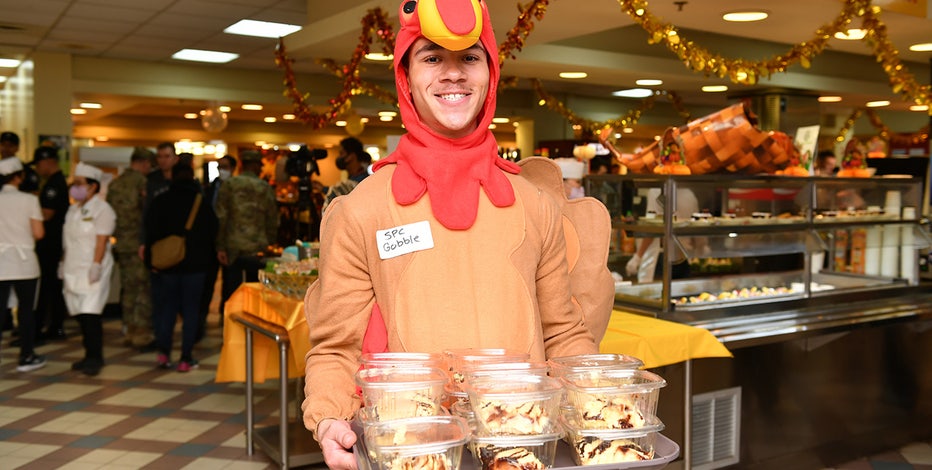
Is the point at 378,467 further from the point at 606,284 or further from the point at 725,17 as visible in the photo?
the point at 725,17

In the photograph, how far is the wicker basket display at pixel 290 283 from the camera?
4.38m

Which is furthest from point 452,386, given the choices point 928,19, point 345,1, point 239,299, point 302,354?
point 928,19

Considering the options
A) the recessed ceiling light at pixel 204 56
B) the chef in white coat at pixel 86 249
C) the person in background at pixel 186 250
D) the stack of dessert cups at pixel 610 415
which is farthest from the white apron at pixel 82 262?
the stack of dessert cups at pixel 610 415

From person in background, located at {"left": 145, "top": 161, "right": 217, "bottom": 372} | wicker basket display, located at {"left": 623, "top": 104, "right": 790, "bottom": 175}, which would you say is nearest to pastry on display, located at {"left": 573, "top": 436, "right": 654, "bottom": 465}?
wicker basket display, located at {"left": 623, "top": 104, "right": 790, "bottom": 175}

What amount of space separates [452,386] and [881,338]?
152 inches

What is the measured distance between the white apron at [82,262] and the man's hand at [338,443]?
5.28 metres

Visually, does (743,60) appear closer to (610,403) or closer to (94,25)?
(610,403)

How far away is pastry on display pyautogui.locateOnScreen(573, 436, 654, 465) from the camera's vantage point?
1.30m

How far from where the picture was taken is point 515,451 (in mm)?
1279

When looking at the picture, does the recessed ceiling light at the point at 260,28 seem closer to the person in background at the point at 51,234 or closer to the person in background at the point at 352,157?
the person in background at the point at 51,234

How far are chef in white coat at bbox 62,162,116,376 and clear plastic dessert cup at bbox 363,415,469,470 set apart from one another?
18.1ft

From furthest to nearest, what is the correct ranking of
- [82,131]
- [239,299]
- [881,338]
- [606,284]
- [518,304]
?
1. [82,131]
2. [239,299]
3. [881,338]
4. [606,284]
5. [518,304]

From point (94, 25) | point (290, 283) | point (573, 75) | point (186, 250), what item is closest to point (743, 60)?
point (290, 283)

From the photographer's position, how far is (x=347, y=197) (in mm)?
1709
